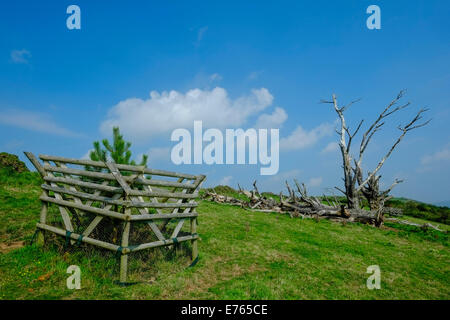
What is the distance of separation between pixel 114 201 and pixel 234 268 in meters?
4.06

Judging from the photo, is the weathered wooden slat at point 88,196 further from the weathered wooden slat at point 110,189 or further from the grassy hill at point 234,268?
the grassy hill at point 234,268

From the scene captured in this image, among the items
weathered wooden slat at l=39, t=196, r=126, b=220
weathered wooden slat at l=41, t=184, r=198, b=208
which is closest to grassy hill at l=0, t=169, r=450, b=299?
weathered wooden slat at l=39, t=196, r=126, b=220

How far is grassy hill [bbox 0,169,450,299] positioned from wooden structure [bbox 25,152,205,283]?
0.56 m

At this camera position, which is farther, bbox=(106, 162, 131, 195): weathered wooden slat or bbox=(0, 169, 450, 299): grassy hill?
bbox=(106, 162, 131, 195): weathered wooden slat

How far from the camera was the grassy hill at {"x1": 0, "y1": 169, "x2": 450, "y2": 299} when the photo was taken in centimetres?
585

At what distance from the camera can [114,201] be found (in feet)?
20.2

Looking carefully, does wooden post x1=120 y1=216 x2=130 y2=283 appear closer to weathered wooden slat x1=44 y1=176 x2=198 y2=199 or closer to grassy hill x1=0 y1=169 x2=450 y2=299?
grassy hill x1=0 y1=169 x2=450 y2=299

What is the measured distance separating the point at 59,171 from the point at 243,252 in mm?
6596

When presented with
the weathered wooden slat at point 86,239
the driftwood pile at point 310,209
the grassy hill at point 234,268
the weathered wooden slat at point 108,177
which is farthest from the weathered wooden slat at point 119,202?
the driftwood pile at point 310,209

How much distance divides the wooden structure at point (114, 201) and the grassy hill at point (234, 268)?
56 centimetres

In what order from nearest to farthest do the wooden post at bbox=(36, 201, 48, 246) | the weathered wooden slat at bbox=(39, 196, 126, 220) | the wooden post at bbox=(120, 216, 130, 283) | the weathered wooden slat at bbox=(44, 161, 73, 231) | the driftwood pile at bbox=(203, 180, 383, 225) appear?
the wooden post at bbox=(120, 216, 130, 283)
the weathered wooden slat at bbox=(39, 196, 126, 220)
the weathered wooden slat at bbox=(44, 161, 73, 231)
the wooden post at bbox=(36, 201, 48, 246)
the driftwood pile at bbox=(203, 180, 383, 225)

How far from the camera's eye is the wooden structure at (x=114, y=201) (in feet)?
20.1

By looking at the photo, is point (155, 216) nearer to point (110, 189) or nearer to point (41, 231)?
point (110, 189)

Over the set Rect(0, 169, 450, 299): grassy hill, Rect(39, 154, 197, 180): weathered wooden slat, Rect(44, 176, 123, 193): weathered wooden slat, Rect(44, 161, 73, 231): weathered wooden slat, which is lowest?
Rect(0, 169, 450, 299): grassy hill
